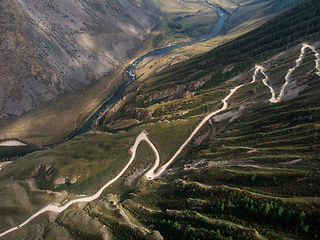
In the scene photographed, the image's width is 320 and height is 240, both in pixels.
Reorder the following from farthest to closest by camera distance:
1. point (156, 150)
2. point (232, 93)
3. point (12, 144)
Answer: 1. point (12, 144)
2. point (232, 93)
3. point (156, 150)

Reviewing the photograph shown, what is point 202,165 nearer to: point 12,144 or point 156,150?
point 156,150

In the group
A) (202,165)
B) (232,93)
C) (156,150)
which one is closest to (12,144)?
(156,150)

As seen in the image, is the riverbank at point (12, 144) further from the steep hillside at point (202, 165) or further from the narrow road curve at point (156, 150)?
the narrow road curve at point (156, 150)

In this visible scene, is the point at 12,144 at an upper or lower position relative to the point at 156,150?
lower

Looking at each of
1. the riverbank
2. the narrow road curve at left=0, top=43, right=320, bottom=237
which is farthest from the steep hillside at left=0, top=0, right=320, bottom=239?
the riverbank

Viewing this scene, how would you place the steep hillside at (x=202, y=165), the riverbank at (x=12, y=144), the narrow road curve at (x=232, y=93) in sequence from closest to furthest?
the steep hillside at (x=202, y=165) → the narrow road curve at (x=232, y=93) → the riverbank at (x=12, y=144)

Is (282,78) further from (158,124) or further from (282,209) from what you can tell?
(282,209)

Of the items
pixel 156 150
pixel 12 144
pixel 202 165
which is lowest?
pixel 12 144

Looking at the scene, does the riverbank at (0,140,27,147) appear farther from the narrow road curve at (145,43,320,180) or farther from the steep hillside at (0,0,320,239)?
the narrow road curve at (145,43,320,180)

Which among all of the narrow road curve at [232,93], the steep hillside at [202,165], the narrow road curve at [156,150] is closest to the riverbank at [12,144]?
the steep hillside at [202,165]
